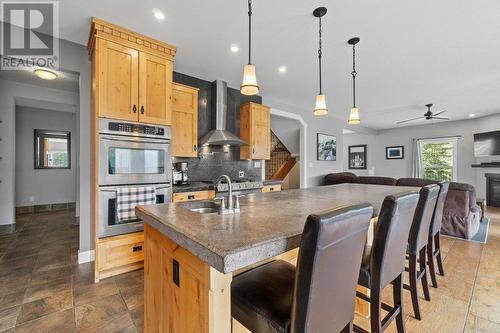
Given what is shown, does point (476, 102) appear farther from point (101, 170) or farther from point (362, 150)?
point (101, 170)

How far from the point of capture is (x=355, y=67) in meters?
3.41

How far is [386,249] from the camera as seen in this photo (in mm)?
1122

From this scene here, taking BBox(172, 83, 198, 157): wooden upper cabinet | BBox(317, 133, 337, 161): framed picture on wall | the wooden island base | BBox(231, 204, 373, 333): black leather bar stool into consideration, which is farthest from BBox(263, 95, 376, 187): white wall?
BBox(231, 204, 373, 333): black leather bar stool

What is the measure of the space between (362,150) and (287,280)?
944 centimetres

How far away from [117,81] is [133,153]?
0.78m

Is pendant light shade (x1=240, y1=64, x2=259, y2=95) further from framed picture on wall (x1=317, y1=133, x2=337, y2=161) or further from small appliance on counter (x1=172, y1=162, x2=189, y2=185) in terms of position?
framed picture on wall (x1=317, y1=133, x2=337, y2=161)

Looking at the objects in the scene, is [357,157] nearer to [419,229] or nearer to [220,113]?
[220,113]

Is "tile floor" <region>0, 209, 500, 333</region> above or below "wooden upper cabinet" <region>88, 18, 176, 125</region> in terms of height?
below


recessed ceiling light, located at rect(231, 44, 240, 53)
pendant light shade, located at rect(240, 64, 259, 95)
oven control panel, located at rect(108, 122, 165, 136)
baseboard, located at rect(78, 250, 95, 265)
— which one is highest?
recessed ceiling light, located at rect(231, 44, 240, 53)

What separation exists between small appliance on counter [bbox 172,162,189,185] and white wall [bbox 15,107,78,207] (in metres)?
2.94

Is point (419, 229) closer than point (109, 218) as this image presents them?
Yes

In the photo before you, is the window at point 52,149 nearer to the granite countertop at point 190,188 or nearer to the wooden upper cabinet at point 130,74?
the wooden upper cabinet at point 130,74

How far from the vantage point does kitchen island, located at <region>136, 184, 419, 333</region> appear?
772 mm

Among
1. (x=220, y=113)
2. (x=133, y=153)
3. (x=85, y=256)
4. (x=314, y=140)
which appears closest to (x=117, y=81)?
(x=133, y=153)
